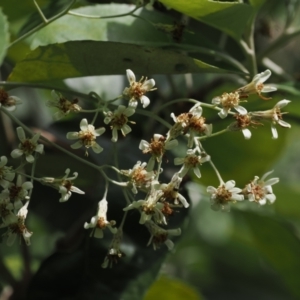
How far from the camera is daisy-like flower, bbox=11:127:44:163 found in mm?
1220

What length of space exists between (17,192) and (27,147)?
0.08m

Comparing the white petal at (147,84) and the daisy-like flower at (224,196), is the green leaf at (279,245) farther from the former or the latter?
the white petal at (147,84)

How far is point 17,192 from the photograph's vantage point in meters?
1.20

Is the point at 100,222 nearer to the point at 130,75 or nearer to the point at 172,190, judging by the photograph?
the point at 172,190

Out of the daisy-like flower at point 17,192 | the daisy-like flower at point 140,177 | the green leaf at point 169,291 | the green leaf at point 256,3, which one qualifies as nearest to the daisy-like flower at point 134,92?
the daisy-like flower at point 140,177

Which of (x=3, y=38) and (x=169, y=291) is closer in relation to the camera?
(x=3, y=38)

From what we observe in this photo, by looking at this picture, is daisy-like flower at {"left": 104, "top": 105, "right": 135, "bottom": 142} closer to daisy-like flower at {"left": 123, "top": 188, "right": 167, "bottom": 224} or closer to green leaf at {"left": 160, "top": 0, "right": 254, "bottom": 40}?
daisy-like flower at {"left": 123, "top": 188, "right": 167, "bottom": 224}

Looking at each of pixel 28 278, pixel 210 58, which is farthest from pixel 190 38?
pixel 28 278

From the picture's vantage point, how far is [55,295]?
150 cm

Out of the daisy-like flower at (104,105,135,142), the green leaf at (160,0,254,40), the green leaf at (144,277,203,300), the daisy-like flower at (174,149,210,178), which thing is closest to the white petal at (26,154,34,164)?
the daisy-like flower at (104,105,135,142)

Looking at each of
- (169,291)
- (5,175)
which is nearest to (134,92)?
(5,175)

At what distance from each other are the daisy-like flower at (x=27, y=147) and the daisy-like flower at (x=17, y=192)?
0.14 ft

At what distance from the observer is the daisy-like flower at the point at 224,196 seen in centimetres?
126

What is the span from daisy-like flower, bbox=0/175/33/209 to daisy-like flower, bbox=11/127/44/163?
0.04m
